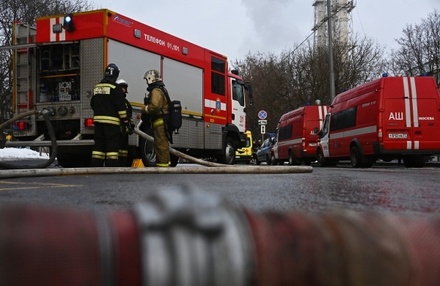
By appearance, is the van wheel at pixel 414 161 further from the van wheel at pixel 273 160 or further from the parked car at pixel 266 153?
the parked car at pixel 266 153

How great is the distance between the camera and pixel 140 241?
29.9 inches

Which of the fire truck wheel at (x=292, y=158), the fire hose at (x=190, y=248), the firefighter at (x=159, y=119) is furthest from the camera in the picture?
the fire truck wheel at (x=292, y=158)

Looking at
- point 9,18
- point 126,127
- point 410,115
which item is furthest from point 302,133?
point 9,18

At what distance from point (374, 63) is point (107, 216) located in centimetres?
3583

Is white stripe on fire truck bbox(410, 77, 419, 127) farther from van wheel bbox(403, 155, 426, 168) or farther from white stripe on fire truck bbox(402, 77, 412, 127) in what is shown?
van wheel bbox(403, 155, 426, 168)

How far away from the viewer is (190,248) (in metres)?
0.74

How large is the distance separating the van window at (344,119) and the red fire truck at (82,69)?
5.36 meters

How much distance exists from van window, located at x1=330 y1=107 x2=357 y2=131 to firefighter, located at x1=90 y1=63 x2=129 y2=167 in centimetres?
875

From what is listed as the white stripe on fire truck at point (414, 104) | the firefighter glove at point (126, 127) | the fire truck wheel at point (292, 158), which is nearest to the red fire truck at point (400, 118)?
the white stripe on fire truck at point (414, 104)

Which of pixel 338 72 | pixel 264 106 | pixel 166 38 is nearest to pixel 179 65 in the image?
pixel 166 38

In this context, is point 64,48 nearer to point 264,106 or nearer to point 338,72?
point 338,72

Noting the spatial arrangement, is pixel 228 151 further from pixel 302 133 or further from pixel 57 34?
pixel 302 133

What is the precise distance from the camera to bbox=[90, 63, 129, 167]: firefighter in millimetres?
8312

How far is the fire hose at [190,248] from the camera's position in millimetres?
722
